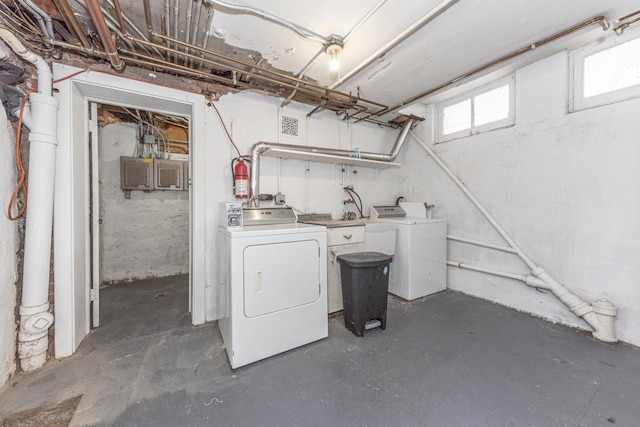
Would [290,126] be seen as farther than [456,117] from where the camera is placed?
No

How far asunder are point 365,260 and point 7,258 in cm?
251

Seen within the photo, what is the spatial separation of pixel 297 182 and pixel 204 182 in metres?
1.06

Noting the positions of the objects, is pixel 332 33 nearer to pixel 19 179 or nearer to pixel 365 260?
pixel 365 260

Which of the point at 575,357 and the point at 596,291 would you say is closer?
the point at 575,357

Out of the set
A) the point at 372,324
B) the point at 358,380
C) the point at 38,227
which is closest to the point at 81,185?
the point at 38,227

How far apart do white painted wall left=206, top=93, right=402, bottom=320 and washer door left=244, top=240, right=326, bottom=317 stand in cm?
69

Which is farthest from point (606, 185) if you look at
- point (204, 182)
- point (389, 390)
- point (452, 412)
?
point (204, 182)

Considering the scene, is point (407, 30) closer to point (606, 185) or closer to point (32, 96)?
point (606, 185)

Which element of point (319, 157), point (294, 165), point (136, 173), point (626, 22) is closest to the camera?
point (626, 22)

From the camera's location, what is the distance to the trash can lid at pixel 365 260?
6.98 feet

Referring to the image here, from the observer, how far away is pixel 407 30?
174 cm

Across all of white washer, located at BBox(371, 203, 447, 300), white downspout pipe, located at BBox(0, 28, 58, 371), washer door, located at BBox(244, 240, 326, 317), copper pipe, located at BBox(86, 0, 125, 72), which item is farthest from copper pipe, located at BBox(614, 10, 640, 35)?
white downspout pipe, located at BBox(0, 28, 58, 371)

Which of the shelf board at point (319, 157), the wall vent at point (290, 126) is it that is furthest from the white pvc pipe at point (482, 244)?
the wall vent at point (290, 126)

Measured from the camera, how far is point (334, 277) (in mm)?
2490
